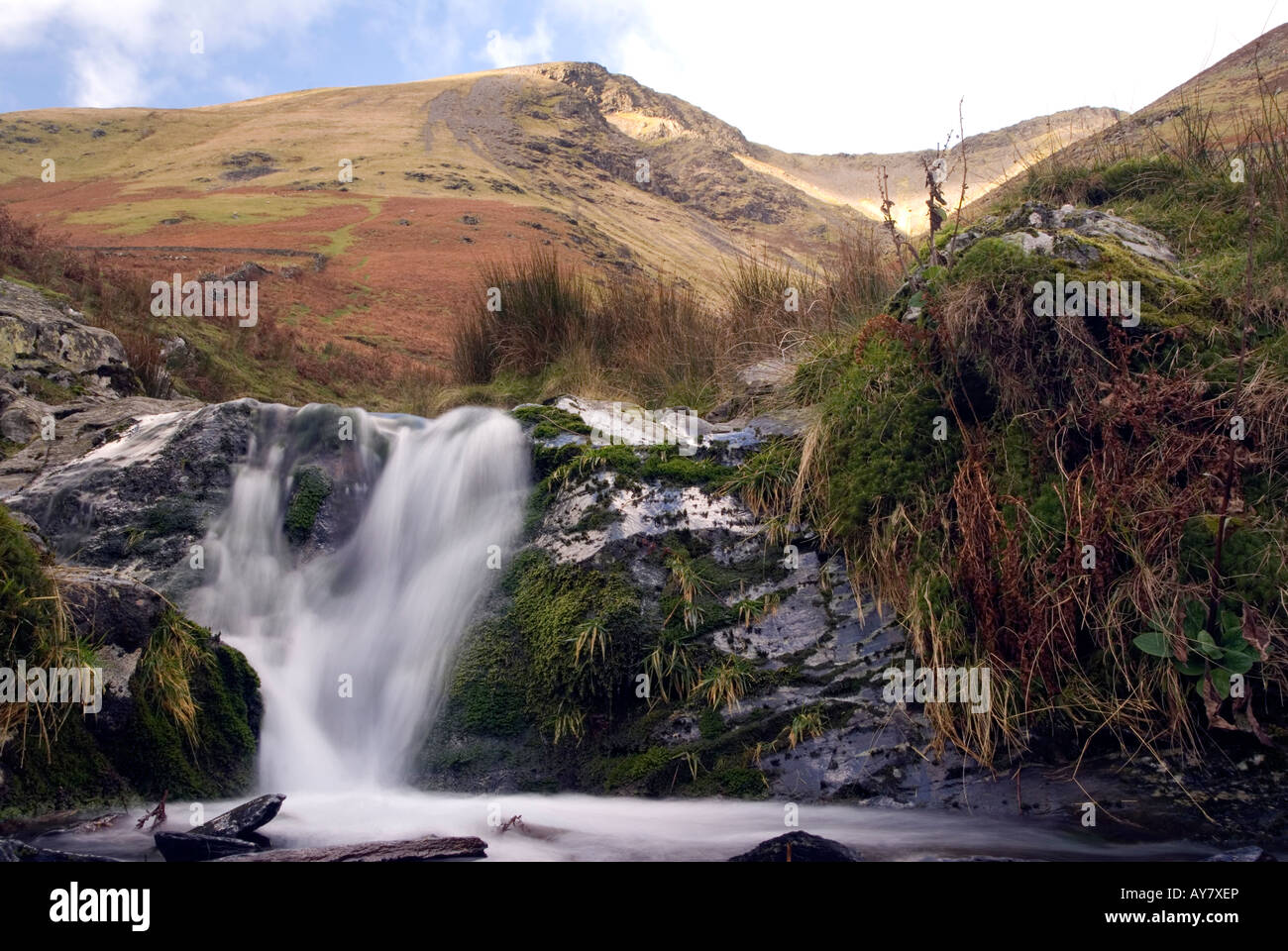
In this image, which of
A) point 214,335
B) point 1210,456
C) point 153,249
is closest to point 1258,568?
point 1210,456

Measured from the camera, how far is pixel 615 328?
8.03 metres

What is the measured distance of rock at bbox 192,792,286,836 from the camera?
3.23 meters

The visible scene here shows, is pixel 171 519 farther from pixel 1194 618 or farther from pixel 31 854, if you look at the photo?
pixel 1194 618

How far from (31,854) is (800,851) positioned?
260 centimetres

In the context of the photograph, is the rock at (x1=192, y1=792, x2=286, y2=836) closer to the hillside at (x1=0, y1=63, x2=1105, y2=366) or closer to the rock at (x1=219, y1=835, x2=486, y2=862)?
the rock at (x1=219, y1=835, x2=486, y2=862)

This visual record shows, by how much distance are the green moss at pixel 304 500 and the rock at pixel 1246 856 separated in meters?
4.87

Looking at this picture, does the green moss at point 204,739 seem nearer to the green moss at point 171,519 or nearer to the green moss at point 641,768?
the green moss at point 171,519

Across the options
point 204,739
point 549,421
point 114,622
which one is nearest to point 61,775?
point 204,739

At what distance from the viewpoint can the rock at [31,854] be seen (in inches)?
106

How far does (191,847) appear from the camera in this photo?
3051mm

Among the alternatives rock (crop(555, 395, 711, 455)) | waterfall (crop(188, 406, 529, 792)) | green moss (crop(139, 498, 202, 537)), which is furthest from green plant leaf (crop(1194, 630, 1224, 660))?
green moss (crop(139, 498, 202, 537))

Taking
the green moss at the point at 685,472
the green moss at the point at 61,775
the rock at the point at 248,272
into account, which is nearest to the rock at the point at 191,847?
the green moss at the point at 61,775

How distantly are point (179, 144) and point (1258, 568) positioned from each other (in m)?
61.7

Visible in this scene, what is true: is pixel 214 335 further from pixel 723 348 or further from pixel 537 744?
pixel 537 744
